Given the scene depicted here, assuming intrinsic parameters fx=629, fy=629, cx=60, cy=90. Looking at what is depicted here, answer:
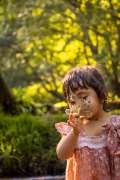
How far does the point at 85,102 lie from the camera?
3.46 m

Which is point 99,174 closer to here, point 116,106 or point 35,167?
point 35,167

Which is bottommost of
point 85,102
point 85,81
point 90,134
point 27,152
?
point 27,152

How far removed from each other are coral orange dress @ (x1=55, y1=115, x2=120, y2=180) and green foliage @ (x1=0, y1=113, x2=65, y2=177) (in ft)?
11.5

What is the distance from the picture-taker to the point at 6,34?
1338cm

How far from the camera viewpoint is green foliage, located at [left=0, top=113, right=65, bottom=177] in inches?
273

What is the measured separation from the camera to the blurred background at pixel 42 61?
23.1ft

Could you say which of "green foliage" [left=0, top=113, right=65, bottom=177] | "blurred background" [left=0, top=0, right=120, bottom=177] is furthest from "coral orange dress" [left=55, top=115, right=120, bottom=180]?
"green foliage" [left=0, top=113, right=65, bottom=177]

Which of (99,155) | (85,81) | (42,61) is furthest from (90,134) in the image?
(42,61)

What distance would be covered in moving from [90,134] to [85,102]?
186 mm

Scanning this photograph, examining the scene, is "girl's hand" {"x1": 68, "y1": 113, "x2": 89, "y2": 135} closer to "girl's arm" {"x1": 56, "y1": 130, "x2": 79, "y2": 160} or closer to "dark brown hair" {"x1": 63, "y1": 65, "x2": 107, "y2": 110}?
"girl's arm" {"x1": 56, "y1": 130, "x2": 79, "y2": 160}

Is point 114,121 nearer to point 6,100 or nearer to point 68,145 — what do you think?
point 68,145

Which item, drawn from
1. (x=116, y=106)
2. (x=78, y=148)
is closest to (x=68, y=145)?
(x=78, y=148)

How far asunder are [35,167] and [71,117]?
12.3 feet

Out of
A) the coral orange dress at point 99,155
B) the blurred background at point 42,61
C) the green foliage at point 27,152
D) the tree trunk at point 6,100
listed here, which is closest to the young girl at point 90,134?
the coral orange dress at point 99,155
